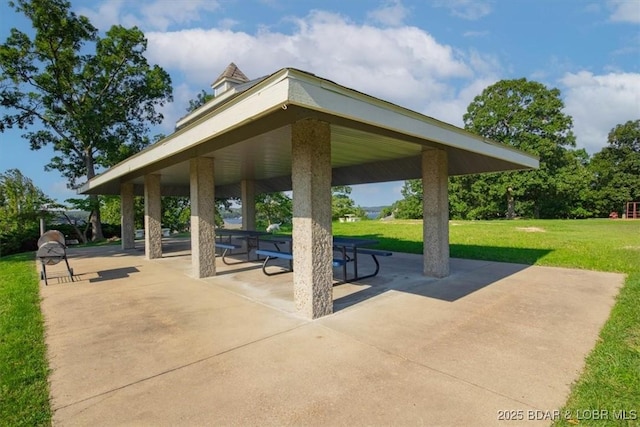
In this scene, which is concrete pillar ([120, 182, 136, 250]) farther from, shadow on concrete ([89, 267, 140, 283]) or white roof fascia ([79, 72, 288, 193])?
white roof fascia ([79, 72, 288, 193])

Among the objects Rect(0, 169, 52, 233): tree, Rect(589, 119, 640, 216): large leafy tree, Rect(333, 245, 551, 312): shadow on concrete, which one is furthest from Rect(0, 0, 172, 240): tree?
Rect(589, 119, 640, 216): large leafy tree

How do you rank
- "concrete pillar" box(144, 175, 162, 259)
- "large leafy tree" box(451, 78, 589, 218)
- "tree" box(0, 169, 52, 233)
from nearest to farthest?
"concrete pillar" box(144, 175, 162, 259)
"tree" box(0, 169, 52, 233)
"large leafy tree" box(451, 78, 589, 218)

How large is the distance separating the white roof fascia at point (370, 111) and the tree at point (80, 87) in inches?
720

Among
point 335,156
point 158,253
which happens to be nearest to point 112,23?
point 158,253

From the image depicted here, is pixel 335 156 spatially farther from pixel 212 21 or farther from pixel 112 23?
pixel 112 23

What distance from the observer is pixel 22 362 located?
10.7 ft

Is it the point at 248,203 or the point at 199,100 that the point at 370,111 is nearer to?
the point at 248,203

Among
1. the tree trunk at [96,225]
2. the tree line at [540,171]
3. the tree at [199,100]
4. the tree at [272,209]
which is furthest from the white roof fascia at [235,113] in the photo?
the tree line at [540,171]

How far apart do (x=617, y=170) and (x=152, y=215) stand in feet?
144

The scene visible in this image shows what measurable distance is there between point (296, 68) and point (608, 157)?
48.0 m

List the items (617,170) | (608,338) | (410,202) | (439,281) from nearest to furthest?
(608,338)
(439,281)
(617,170)
(410,202)

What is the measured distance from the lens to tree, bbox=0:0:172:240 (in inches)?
632

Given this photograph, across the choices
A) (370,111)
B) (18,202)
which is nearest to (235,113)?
(370,111)

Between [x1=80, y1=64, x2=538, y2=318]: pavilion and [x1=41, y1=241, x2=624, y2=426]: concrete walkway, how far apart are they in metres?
0.97
